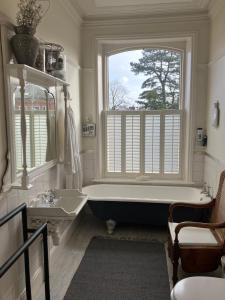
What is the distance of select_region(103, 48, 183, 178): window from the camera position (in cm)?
404

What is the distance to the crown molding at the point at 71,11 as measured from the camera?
3046 mm

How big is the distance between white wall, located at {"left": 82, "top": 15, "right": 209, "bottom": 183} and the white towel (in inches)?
39.3

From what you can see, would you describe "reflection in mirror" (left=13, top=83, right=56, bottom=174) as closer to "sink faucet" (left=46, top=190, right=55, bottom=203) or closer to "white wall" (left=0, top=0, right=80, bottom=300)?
"white wall" (left=0, top=0, right=80, bottom=300)

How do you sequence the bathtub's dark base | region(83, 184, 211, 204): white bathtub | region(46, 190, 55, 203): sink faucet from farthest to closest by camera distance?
region(83, 184, 211, 204): white bathtub, the bathtub's dark base, region(46, 190, 55, 203): sink faucet

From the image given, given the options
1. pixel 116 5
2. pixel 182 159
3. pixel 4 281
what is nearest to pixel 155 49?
pixel 116 5

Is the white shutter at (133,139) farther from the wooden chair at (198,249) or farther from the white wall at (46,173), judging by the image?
the wooden chair at (198,249)

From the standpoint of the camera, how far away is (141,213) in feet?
11.0

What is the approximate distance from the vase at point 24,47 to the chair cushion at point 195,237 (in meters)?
1.96

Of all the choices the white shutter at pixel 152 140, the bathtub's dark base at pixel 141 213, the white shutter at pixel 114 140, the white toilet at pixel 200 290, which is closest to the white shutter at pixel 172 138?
the white shutter at pixel 152 140

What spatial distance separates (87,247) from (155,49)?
2941 mm

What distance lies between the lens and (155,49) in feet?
13.2

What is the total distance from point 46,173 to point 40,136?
0.38 m

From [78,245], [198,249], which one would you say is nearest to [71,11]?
[78,245]

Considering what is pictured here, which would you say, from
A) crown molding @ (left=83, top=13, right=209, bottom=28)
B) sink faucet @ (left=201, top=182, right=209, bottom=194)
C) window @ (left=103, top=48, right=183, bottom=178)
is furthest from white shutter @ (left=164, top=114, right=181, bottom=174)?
crown molding @ (left=83, top=13, right=209, bottom=28)
